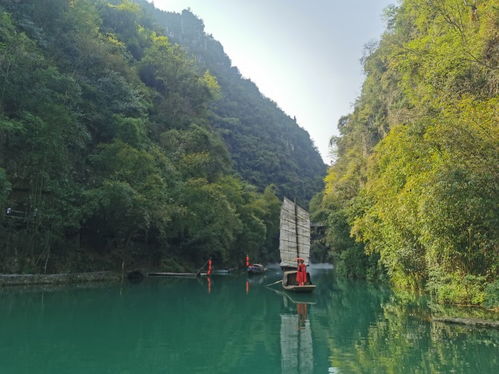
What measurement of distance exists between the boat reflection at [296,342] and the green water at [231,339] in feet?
0.07

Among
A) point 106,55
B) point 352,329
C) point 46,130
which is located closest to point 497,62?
point 352,329

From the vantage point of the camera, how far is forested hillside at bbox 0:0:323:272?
59.8 feet

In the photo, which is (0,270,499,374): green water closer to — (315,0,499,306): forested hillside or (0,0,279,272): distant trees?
(315,0,499,306): forested hillside

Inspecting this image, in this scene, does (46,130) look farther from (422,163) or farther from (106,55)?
(422,163)

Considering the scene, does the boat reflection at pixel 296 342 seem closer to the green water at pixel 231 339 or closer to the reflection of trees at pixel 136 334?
the green water at pixel 231 339

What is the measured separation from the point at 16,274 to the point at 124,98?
42.3 ft

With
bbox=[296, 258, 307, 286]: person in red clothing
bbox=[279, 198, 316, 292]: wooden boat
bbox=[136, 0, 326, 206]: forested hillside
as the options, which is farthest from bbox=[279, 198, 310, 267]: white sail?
bbox=[136, 0, 326, 206]: forested hillside

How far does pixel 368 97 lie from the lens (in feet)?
83.7

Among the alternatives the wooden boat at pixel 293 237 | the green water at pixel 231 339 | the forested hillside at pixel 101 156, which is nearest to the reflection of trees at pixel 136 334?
the green water at pixel 231 339

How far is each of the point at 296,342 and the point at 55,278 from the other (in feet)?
47.5

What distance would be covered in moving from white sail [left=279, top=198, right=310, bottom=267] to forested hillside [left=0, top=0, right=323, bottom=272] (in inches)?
256

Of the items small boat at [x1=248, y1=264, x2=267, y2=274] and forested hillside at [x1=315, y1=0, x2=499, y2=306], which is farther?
small boat at [x1=248, y1=264, x2=267, y2=274]

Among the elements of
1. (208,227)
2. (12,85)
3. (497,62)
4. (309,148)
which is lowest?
(208,227)

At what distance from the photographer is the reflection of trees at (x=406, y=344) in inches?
225
